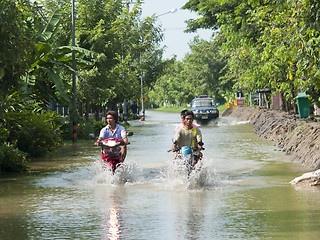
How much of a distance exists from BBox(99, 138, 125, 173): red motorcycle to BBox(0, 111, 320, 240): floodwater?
0.24m

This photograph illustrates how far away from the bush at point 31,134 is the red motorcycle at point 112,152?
5878 mm

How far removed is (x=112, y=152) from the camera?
15.1 meters

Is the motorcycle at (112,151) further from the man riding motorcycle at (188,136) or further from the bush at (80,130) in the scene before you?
the bush at (80,130)

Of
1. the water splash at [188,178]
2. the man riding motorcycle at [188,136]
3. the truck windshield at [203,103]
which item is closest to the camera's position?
the water splash at [188,178]

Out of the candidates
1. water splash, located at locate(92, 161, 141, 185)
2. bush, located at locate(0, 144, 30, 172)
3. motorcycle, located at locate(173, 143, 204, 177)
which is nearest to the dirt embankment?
motorcycle, located at locate(173, 143, 204, 177)

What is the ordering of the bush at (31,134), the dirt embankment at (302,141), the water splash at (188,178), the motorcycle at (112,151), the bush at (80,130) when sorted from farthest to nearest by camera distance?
1. the bush at (80,130)
2. the bush at (31,134)
3. the dirt embankment at (302,141)
4. the motorcycle at (112,151)
5. the water splash at (188,178)

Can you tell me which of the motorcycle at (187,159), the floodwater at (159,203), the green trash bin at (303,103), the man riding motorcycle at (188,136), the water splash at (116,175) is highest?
the green trash bin at (303,103)

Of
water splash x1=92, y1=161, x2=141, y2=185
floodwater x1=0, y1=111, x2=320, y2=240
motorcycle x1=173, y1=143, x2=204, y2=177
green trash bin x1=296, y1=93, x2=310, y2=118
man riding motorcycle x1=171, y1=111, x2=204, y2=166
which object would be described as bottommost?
floodwater x1=0, y1=111, x2=320, y2=240

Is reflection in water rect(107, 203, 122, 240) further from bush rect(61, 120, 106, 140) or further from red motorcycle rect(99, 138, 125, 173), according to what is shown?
bush rect(61, 120, 106, 140)

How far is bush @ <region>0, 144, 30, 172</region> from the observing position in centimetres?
1717

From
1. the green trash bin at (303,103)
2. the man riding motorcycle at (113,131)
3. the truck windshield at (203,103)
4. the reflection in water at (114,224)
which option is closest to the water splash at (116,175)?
the man riding motorcycle at (113,131)

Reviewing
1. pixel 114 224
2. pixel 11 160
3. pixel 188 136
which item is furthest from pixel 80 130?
pixel 114 224

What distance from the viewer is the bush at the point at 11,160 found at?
17.2 m

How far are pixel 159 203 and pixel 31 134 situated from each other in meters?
10.6
